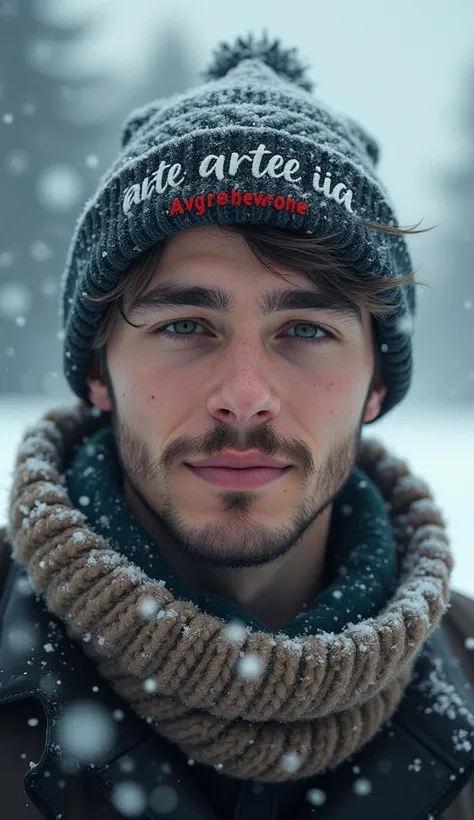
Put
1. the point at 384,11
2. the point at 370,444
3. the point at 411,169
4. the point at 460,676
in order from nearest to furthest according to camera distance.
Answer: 1. the point at 460,676
2. the point at 370,444
3. the point at 411,169
4. the point at 384,11

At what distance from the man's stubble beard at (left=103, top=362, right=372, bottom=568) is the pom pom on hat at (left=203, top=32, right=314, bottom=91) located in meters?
1.32

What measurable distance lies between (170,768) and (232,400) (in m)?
0.82

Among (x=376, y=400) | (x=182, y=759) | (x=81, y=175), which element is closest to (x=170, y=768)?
(x=182, y=759)

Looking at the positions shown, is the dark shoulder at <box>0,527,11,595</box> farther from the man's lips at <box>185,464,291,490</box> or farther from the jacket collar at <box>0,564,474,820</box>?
the man's lips at <box>185,464,291,490</box>

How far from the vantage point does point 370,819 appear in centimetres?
150

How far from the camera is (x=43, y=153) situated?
47.3ft

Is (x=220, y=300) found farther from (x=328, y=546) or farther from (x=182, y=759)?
(x=182, y=759)

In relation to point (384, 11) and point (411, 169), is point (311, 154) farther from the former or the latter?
point (384, 11)

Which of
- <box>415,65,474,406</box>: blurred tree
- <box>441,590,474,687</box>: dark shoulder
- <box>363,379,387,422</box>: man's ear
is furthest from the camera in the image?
<box>415,65,474,406</box>: blurred tree

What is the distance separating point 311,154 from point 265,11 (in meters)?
70.8

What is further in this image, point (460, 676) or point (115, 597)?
point (460, 676)

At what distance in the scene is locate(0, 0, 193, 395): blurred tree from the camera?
47.1ft

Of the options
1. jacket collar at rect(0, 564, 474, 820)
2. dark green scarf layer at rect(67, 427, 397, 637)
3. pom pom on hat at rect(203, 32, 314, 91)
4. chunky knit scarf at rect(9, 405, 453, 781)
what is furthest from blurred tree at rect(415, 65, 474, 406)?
chunky knit scarf at rect(9, 405, 453, 781)

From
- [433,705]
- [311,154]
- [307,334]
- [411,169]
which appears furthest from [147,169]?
[411,169]
